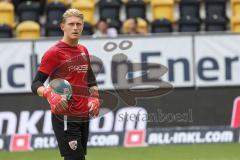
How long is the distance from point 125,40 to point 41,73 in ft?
20.6

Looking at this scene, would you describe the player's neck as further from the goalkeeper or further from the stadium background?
the stadium background

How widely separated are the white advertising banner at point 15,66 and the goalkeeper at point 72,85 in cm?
632

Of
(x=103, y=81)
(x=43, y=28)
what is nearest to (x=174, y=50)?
(x=103, y=81)

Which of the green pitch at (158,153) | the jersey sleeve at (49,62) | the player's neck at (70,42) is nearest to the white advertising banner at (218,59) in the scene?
the green pitch at (158,153)

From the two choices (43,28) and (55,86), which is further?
(43,28)

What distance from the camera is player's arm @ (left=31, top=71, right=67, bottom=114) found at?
7.85 metres

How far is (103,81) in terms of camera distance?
14.3m

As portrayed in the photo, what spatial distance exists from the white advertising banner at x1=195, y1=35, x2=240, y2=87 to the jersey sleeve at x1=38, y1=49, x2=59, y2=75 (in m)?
6.69

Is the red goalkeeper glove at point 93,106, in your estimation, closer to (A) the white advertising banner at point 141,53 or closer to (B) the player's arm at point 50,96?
(B) the player's arm at point 50,96

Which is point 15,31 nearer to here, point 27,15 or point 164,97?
point 27,15

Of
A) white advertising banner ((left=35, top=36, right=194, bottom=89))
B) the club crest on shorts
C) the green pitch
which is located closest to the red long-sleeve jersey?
the club crest on shorts

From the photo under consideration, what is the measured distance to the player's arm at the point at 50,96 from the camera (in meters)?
7.85

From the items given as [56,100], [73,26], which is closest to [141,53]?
[73,26]

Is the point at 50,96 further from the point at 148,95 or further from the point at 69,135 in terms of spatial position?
the point at 148,95
